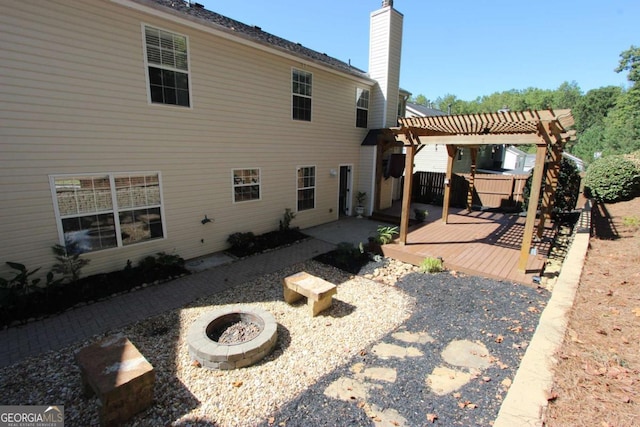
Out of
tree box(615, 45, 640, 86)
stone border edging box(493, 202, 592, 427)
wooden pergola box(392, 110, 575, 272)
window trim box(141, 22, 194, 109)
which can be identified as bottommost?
stone border edging box(493, 202, 592, 427)

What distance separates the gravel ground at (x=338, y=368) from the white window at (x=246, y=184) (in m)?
3.33

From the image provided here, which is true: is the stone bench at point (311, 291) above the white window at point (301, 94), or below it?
below

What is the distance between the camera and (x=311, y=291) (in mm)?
4766

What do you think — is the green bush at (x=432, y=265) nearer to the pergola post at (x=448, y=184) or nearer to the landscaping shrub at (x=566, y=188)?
the pergola post at (x=448, y=184)

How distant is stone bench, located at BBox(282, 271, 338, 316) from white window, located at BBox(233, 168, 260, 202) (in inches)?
144

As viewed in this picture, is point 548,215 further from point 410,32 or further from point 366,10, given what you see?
point 366,10

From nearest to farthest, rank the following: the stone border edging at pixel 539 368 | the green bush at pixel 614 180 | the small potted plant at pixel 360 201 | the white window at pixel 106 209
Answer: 1. the stone border edging at pixel 539 368
2. the white window at pixel 106 209
3. the green bush at pixel 614 180
4. the small potted plant at pixel 360 201

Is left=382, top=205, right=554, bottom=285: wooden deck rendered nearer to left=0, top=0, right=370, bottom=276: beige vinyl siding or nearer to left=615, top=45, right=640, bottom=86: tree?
left=0, top=0, right=370, bottom=276: beige vinyl siding

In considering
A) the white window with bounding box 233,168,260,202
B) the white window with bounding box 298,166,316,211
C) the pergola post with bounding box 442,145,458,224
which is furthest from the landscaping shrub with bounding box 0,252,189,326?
the pergola post with bounding box 442,145,458,224

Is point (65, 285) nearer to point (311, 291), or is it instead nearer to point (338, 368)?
point (311, 291)

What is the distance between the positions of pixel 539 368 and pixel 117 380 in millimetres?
4074

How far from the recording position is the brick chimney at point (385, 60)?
1084 cm

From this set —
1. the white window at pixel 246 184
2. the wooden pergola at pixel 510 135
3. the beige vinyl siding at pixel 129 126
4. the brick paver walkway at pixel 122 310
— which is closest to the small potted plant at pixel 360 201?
the beige vinyl siding at pixel 129 126

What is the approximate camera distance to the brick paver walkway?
4066 mm
